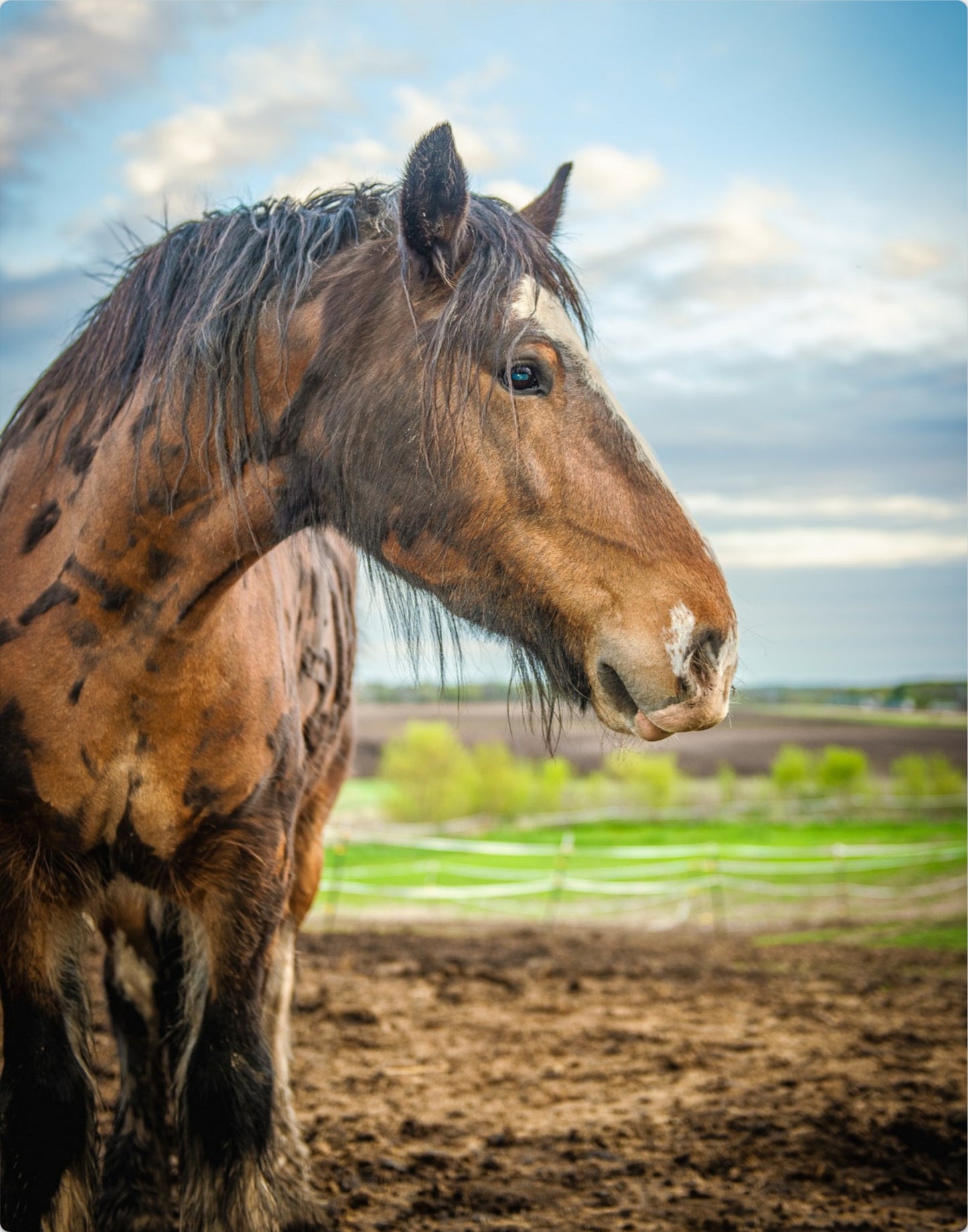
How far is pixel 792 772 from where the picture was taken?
31922 mm

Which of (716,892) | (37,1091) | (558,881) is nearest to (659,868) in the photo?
(716,892)

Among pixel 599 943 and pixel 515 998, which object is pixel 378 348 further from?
pixel 599 943

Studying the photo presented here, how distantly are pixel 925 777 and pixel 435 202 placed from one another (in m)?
29.7

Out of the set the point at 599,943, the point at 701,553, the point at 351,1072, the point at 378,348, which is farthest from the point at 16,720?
the point at 599,943

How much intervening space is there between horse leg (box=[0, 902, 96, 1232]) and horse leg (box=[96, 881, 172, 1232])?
57 centimetres

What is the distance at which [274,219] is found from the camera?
8.35 ft

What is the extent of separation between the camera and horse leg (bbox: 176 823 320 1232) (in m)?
2.74

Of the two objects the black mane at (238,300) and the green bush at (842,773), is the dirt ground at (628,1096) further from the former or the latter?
the green bush at (842,773)

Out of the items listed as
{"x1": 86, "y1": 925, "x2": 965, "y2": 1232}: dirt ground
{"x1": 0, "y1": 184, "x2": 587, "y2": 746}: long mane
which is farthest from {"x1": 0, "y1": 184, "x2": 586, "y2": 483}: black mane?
{"x1": 86, "y1": 925, "x2": 965, "y2": 1232}: dirt ground

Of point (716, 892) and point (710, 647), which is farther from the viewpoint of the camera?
point (716, 892)

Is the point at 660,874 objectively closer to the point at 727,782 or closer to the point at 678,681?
the point at 727,782

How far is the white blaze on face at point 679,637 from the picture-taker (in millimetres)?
1960

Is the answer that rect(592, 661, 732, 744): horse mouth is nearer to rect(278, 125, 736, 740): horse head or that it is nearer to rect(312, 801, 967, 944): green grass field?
rect(278, 125, 736, 740): horse head

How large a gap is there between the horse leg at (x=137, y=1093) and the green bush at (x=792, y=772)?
30.1 m
